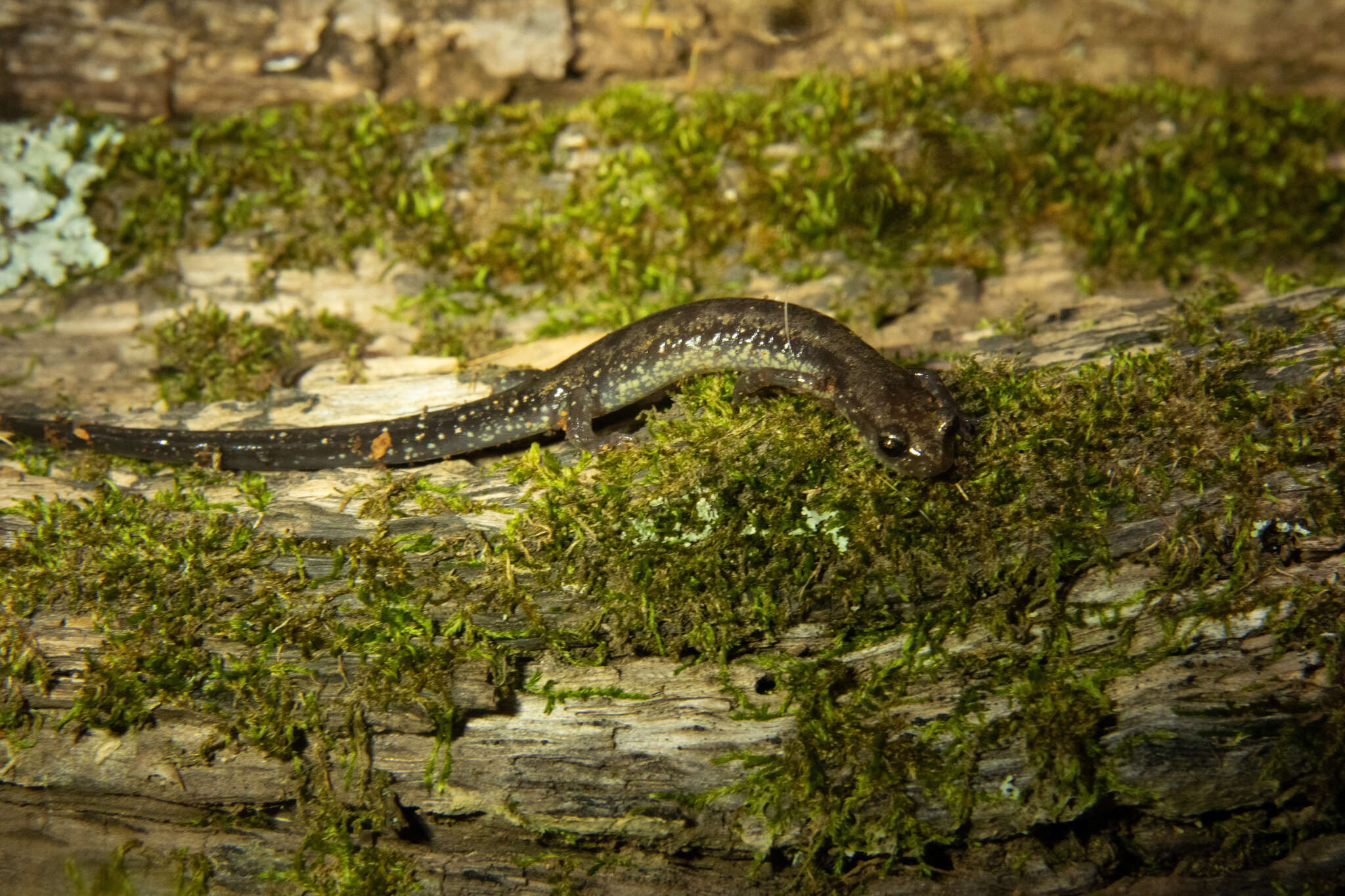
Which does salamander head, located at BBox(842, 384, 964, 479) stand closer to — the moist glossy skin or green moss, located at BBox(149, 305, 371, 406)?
the moist glossy skin

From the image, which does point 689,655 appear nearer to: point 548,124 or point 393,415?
point 393,415

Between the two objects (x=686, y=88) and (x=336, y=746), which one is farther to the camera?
(x=686, y=88)

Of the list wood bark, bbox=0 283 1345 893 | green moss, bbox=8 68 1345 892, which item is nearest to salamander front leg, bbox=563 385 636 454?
green moss, bbox=8 68 1345 892

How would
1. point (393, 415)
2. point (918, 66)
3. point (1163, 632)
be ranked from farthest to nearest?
point (918, 66), point (393, 415), point (1163, 632)

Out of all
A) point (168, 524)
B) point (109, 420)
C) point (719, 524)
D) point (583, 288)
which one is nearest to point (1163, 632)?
point (719, 524)

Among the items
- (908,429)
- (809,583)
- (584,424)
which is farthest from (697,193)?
(809,583)

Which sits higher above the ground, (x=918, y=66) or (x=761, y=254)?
(x=918, y=66)
